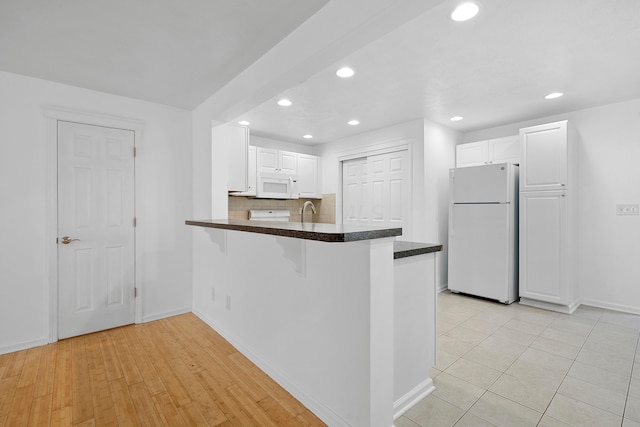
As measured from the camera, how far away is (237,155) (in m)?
3.95

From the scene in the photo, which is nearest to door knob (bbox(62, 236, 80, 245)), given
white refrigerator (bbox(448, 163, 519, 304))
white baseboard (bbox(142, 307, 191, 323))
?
white baseboard (bbox(142, 307, 191, 323))

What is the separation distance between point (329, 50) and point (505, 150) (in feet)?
10.7

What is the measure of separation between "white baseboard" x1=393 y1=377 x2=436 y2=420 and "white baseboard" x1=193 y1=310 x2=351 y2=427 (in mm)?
323

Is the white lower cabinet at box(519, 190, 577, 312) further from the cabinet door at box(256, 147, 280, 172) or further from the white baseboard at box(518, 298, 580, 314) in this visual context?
the cabinet door at box(256, 147, 280, 172)

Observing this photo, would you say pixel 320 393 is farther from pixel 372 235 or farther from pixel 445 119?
pixel 445 119

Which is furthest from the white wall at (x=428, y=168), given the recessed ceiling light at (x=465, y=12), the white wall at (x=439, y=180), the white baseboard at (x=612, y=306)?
the recessed ceiling light at (x=465, y=12)

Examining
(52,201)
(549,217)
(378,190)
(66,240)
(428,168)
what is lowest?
(66,240)

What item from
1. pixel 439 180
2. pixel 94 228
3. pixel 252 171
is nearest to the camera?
pixel 94 228

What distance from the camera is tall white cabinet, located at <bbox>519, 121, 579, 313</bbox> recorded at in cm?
338

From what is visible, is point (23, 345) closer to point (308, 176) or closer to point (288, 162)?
point (288, 162)

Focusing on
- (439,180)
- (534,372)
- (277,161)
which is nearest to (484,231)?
(439,180)

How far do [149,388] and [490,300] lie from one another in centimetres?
Answer: 376

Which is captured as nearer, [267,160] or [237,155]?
[237,155]

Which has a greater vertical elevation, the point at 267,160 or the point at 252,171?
the point at 267,160
